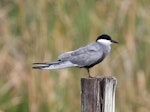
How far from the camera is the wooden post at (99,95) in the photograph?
9.57ft

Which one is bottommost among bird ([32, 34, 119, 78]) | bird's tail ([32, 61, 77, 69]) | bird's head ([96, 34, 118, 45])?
bird's tail ([32, 61, 77, 69])

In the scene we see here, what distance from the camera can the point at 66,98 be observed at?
188 inches

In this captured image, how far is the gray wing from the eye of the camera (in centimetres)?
326

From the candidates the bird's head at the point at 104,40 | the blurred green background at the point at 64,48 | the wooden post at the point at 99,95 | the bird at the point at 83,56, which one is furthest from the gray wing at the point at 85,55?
the blurred green background at the point at 64,48

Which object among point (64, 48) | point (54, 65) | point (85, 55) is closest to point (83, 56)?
point (85, 55)

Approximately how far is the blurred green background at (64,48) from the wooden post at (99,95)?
5.83ft

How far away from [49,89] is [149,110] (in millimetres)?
829

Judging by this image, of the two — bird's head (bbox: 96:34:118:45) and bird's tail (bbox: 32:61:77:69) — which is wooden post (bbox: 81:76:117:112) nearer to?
bird's tail (bbox: 32:61:77:69)

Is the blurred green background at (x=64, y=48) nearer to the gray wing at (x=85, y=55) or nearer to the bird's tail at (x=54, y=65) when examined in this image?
the gray wing at (x=85, y=55)

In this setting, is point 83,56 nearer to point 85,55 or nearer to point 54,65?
point 85,55

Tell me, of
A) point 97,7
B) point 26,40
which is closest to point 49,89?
point 26,40

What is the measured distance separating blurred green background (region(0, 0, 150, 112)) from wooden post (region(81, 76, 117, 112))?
5.83ft

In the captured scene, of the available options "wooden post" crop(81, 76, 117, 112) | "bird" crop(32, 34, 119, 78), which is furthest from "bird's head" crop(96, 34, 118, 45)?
"wooden post" crop(81, 76, 117, 112)

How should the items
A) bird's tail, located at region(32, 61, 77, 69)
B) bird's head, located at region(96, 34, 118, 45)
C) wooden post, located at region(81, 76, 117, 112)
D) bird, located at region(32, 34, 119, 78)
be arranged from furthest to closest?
bird's head, located at region(96, 34, 118, 45)
bird, located at region(32, 34, 119, 78)
bird's tail, located at region(32, 61, 77, 69)
wooden post, located at region(81, 76, 117, 112)
